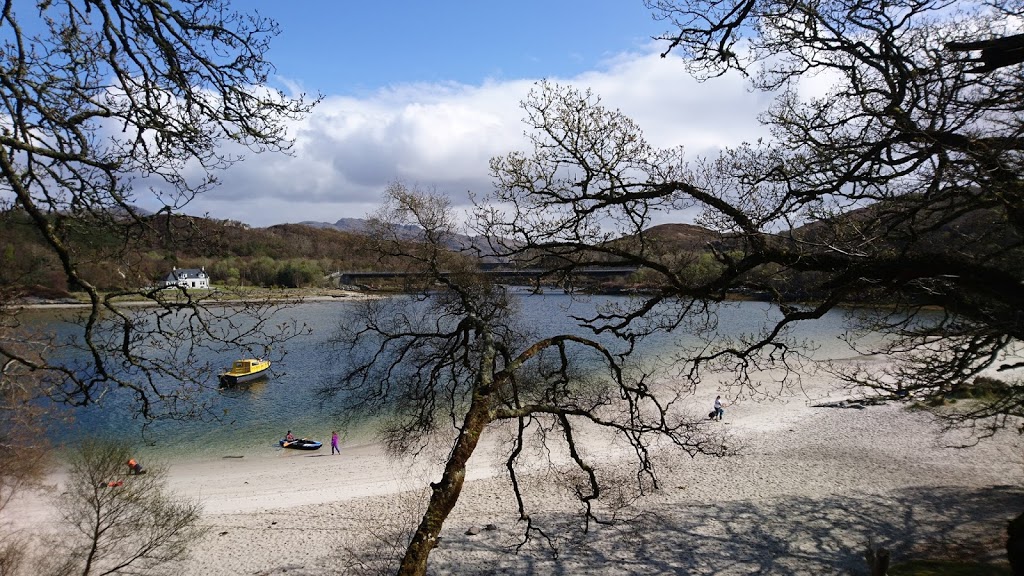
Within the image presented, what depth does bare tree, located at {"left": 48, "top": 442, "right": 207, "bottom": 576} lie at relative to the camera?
35.7 feet

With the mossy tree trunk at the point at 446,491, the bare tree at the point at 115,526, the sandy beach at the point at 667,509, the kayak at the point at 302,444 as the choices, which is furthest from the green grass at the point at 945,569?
the kayak at the point at 302,444

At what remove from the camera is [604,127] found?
21.1 feet

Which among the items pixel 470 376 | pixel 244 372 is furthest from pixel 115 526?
pixel 244 372

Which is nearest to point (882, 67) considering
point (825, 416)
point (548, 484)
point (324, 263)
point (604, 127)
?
point (604, 127)

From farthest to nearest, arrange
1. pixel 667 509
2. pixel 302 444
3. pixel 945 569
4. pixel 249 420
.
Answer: pixel 249 420 → pixel 302 444 → pixel 667 509 → pixel 945 569

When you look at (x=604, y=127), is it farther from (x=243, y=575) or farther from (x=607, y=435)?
(x=607, y=435)

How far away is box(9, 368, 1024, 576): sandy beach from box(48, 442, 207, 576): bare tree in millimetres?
593

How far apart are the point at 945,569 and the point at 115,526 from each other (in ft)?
46.0

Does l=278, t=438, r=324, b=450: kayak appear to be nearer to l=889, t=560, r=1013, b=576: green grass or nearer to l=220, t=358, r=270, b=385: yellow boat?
l=220, t=358, r=270, b=385: yellow boat

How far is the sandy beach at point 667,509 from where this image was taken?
37.8ft

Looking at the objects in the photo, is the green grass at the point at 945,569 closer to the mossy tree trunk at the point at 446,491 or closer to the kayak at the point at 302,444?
the mossy tree trunk at the point at 446,491

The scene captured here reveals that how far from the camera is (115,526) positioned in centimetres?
1107

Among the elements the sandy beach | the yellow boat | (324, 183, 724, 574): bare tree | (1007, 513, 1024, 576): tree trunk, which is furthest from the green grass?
the yellow boat

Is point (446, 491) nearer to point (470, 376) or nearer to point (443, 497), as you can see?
point (443, 497)
